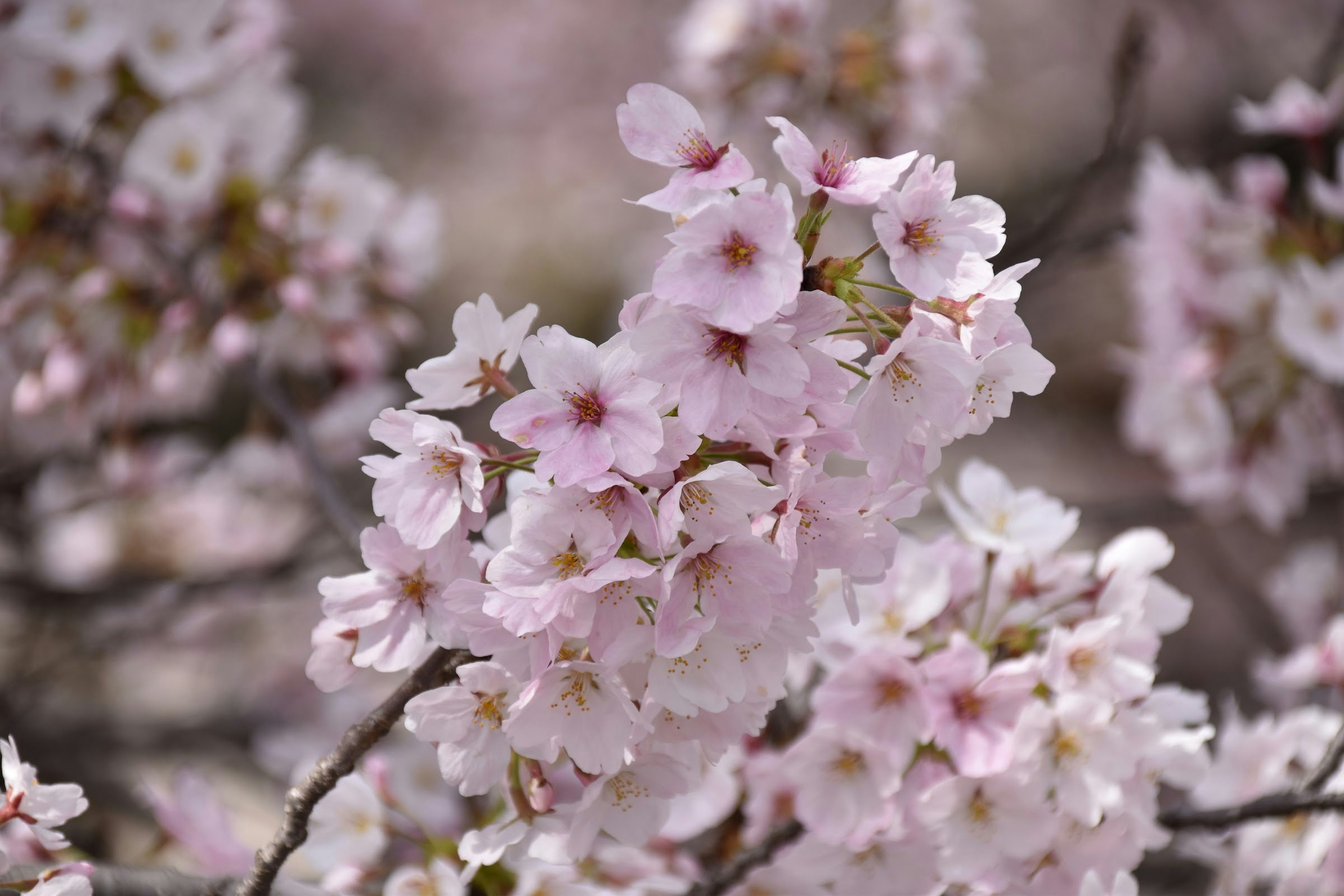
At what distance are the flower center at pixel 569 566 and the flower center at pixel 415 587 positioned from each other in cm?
14

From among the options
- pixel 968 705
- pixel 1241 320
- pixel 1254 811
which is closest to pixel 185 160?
pixel 968 705

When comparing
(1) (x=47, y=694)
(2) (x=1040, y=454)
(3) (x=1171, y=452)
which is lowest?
(1) (x=47, y=694)

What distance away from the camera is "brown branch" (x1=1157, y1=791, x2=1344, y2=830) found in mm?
949

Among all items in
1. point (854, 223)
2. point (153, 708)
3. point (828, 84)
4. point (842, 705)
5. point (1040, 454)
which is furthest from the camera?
point (1040, 454)

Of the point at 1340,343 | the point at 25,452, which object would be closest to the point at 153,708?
the point at 25,452

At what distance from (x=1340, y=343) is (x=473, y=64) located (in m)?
5.23

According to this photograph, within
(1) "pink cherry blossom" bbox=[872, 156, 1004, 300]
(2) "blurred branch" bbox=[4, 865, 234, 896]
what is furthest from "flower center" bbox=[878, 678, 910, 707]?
(2) "blurred branch" bbox=[4, 865, 234, 896]

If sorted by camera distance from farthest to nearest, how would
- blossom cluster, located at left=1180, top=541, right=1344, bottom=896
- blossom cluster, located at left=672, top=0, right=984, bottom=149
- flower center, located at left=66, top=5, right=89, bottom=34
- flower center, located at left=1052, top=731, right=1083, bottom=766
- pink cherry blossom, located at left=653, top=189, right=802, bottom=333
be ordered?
blossom cluster, located at left=672, top=0, right=984, bottom=149 < flower center, located at left=66, top=5, right=89, bottom=34 < blossom cluster, located at left=1180, top=541, right=1344, bottom=896 < flower center, located at left=1052, top=731, right=1083, bottom=766 < pink cherry blossom, located at left=653, top=189, right=802, bottom=333

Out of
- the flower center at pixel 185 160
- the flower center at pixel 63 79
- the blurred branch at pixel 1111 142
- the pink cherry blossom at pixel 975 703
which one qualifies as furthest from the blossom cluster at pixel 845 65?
the pink cherry blossom at pixel 975 703

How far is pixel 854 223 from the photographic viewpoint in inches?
96.6

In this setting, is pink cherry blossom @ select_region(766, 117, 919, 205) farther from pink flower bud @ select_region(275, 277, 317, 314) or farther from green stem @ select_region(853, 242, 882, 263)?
pink flower bud @ select_region(275, 277, 317, 314)

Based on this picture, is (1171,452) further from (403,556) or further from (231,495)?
(231,495)

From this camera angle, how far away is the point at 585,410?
693mm

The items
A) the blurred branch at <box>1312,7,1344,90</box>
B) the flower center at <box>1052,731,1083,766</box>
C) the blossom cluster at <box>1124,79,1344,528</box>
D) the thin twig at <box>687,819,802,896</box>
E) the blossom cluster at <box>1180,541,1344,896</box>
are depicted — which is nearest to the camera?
the flower center at <box>1052,731,1083,766</box>
